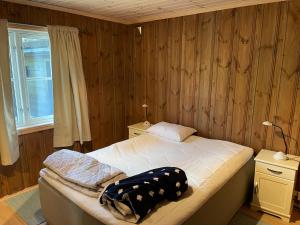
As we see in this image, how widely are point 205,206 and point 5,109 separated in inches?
89.8

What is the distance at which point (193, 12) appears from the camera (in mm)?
2951

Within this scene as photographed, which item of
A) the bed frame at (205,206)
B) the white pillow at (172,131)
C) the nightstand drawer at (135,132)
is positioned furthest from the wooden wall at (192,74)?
the bed frame at (205,206)

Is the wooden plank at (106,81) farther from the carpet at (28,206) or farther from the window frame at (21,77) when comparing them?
the carpet at (28,206)

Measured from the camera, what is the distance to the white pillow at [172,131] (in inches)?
115

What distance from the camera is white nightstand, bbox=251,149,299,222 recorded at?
2227 millimetres

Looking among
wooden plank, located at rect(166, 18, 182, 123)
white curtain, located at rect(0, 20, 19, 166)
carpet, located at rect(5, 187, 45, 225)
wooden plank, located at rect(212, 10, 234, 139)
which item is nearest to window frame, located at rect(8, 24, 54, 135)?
white curtain, located at rect(0, 20, 19, 166)

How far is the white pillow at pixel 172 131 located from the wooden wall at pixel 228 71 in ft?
0.87

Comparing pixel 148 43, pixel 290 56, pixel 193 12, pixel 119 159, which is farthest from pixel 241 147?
pixel 148 43

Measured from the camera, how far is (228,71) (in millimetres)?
2820

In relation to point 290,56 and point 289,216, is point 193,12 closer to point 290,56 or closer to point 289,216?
point 290,56

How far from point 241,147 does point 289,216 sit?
2.66 ft

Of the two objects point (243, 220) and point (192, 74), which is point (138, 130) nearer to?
point (192, 74)

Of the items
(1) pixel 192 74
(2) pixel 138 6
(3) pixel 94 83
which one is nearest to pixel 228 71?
(1) pixel 192 74

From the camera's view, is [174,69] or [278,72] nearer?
[278,72]
